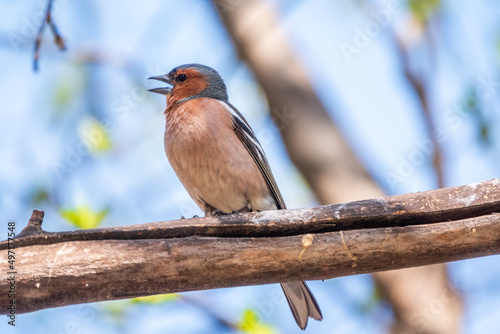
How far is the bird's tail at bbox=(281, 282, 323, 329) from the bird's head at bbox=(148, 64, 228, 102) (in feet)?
9.36

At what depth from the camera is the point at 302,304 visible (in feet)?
16.4

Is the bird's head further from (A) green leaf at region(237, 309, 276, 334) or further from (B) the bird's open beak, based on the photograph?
(A) green leaf at region(237, 309, 276, 334)

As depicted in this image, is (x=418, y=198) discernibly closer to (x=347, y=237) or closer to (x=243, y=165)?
(x=347, y=237)

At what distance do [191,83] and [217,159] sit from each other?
5.56 ft

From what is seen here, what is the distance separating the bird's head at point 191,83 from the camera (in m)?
6.91

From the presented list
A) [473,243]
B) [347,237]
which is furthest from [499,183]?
[347,237]

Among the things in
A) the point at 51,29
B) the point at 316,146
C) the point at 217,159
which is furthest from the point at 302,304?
the point at 51,29

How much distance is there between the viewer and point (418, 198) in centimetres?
389

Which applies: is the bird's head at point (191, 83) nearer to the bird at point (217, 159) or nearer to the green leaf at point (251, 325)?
the bird at point (217, 159)

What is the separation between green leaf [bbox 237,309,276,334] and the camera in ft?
21.0

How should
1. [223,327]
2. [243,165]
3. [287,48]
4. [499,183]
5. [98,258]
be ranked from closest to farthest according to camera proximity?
1. [98,258]
2. [499,183]
3. [243,165]
4. [223,327]
5. [287,48]

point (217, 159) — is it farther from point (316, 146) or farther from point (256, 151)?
point (316, 146)

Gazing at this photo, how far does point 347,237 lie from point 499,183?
1128mm

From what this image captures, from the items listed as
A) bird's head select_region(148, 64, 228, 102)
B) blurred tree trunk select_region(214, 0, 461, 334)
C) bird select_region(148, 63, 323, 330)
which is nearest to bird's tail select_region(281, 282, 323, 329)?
bird select_region(148, 63, 323, 330)
